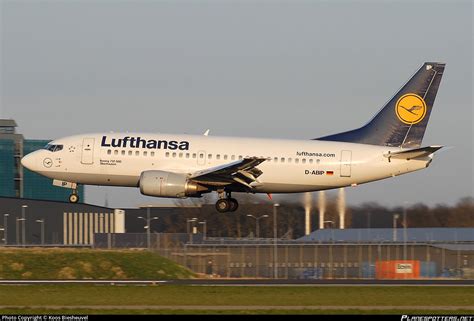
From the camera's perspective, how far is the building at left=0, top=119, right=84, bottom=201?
11581 centimetres

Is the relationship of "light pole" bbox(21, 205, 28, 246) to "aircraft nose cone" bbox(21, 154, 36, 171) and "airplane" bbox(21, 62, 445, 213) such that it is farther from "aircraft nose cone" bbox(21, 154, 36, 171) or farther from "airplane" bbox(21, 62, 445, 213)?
"airplane" bbox(21, 62, 445, 213)

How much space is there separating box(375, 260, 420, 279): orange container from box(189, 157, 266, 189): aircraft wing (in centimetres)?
1638

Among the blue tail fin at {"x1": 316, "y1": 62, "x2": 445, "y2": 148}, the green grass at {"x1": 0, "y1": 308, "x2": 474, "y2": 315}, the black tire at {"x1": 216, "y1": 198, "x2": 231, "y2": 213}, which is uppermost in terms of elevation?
the blue tail fin at {"x1": 316, "y1": 62, "x2": 445, "y2": 148}

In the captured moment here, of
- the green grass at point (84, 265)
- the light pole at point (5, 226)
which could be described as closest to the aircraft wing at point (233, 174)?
the green grass at point (84, 265)

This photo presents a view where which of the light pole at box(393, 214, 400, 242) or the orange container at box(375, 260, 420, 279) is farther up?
the light pole at box(393, 214, 400, 242)

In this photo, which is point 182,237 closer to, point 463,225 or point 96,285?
point 463,225

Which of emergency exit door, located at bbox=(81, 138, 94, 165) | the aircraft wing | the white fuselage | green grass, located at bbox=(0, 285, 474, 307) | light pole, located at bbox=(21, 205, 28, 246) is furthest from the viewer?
light pole, located at bbox=(21, 205, 28, 246)

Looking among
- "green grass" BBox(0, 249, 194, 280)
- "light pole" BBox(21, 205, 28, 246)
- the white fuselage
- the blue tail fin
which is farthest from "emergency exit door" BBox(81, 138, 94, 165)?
"light pole" BBox(21, 205, 28, 246)

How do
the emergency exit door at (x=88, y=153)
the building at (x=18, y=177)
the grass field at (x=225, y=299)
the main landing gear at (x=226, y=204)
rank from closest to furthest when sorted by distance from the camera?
1. the grass field at (x=225, y=299)
2. the emergency exit door at (x=88, y=153)
3. the main landing gear at (x=226, y=204)
4. the building at (x=18, y=177)

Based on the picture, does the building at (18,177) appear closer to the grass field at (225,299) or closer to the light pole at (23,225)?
the light pole at (23,225)

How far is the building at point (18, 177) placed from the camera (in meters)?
116

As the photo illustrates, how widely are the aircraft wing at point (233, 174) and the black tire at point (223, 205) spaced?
1275 mm

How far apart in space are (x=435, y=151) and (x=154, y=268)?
19.5 meters

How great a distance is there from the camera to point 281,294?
125ft
